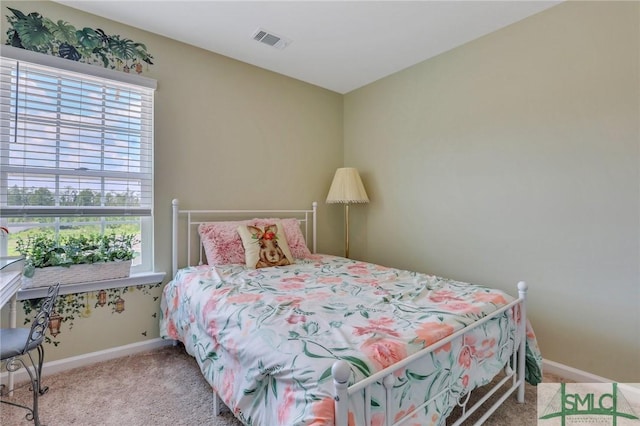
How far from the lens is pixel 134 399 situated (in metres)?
1.79

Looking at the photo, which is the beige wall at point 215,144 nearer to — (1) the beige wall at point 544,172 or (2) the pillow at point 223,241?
(2) the pillow at point 223,241

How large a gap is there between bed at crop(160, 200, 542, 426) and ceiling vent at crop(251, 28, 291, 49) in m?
1.78

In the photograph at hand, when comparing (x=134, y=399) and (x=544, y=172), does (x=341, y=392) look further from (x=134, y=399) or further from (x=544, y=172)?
(x=544, y=172)

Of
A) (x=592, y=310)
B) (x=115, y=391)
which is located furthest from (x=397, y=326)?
(x=115, y=391)

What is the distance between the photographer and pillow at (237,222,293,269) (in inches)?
95.8

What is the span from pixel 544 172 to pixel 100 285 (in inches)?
126

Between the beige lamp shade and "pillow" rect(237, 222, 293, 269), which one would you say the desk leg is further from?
the beige lamp shade

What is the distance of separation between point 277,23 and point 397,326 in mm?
2250

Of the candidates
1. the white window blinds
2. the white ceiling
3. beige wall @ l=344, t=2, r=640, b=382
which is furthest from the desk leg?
beige wall @ l=344, t=2, r=640, b=382

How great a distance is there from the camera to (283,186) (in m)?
3.19

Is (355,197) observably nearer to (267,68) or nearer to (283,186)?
(283,186)

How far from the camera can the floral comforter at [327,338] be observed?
3.37 feet

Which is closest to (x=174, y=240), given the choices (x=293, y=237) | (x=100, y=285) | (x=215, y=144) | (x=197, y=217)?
(x=197, y=217)

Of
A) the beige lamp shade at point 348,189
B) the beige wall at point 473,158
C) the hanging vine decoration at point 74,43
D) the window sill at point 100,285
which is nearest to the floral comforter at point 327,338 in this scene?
the window sill at point 100,285
